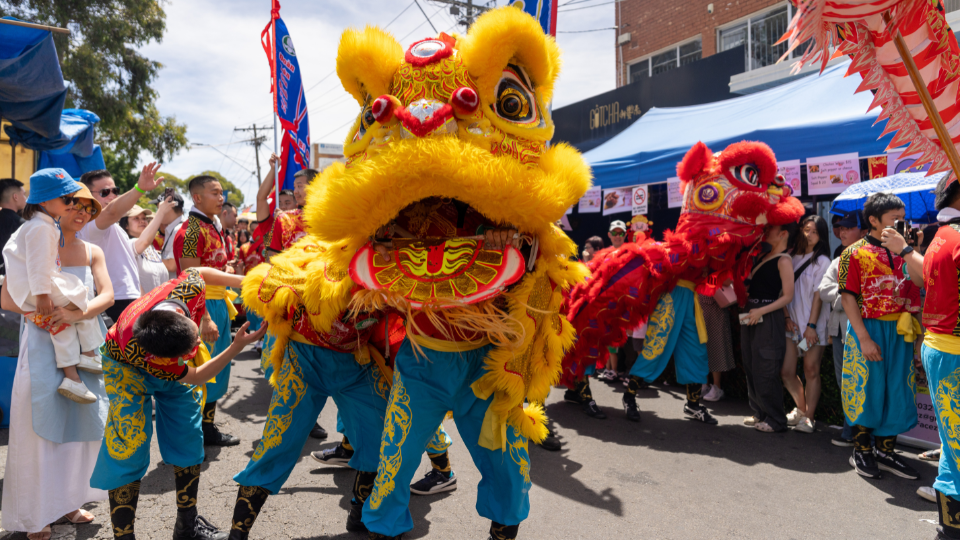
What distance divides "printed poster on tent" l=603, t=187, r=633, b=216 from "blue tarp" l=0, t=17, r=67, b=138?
5.68m

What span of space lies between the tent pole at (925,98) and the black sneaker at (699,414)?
10.4ft

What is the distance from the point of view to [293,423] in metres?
2.42

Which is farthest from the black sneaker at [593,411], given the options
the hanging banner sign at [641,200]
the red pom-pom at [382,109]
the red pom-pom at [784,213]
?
the red pom-pom at [382,109]

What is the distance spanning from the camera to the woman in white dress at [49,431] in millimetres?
2541

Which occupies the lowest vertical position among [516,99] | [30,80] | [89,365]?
[89,365]

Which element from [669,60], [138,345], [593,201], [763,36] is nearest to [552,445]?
[138,345]

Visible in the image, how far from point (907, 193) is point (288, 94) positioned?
5314 mm

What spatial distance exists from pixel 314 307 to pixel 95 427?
4.70 ft

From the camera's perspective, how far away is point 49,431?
2582 millimetres

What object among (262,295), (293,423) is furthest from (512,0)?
(293,423)

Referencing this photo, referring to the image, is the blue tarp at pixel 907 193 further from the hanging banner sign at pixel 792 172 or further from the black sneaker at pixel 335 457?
the black sneaker at pixel 335 457

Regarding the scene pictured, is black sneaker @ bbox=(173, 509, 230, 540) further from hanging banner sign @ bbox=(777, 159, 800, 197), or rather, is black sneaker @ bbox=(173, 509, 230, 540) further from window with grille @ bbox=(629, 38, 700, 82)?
window with grille @ bbox=(629, 38, 700, 82)

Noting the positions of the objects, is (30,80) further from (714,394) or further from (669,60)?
(669,60)

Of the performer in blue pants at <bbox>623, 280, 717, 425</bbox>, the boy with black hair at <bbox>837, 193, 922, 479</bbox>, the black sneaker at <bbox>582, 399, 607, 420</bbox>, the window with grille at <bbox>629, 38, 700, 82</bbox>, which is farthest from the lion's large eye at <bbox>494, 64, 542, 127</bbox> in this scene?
the window with grille at <bbox>629, 38, 700, 82</bbox>
